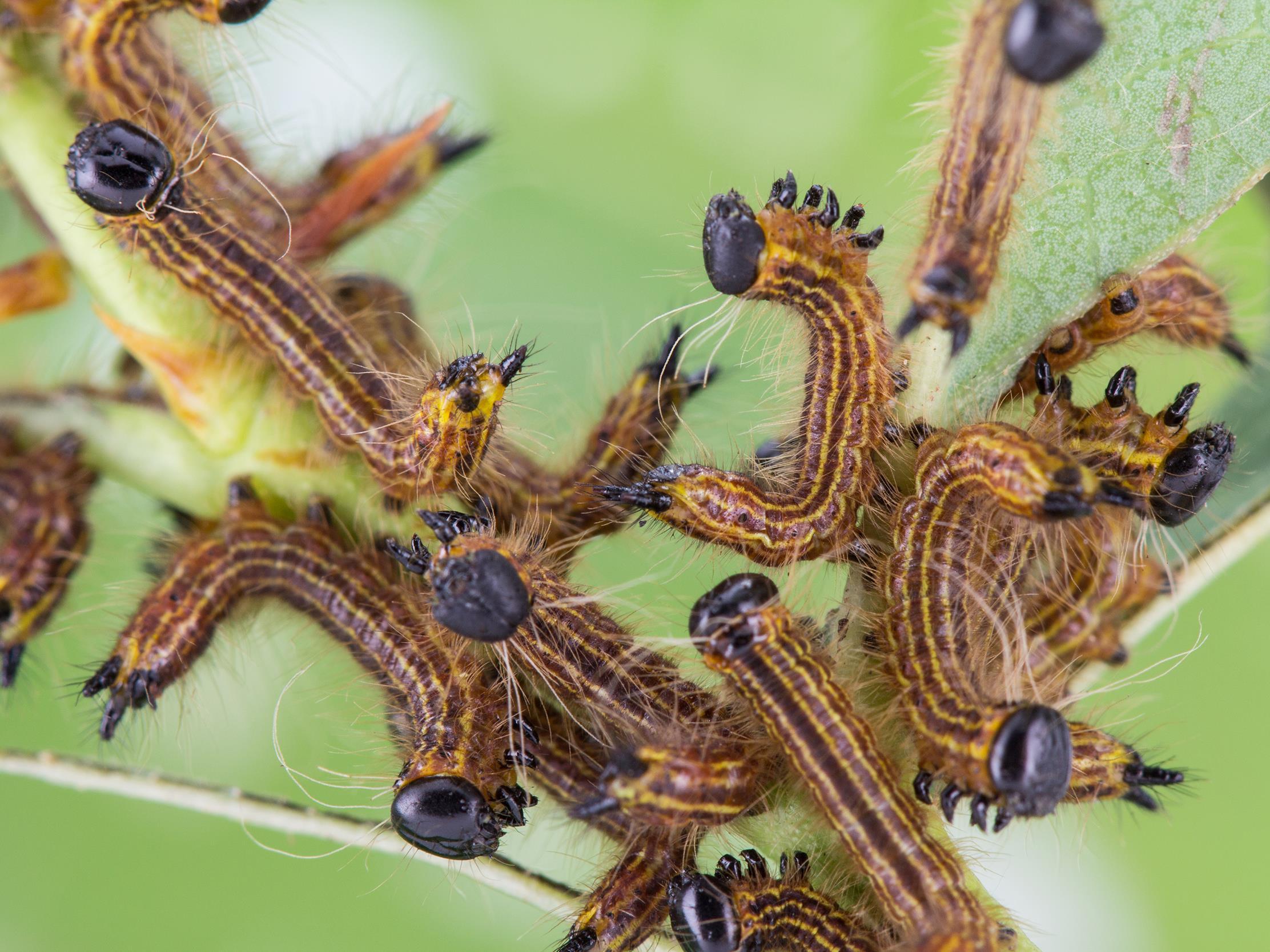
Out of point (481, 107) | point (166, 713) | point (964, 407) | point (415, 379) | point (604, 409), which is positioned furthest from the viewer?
point (481, 107)

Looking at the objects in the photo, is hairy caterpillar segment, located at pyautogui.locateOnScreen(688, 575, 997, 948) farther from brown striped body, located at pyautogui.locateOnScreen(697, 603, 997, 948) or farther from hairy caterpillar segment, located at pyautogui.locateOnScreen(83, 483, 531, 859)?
hairy caterpillar segment, located at pyautogui.locateOnScreen(83, 483, 531, 859)

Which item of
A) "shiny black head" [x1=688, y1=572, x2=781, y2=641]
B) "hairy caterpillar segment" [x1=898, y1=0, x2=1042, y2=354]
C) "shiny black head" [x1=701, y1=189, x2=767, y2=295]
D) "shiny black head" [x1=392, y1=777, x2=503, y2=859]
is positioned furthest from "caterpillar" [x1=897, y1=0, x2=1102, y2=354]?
"shiny black head" [x1=392, y1=777, x2=503, y2=859]

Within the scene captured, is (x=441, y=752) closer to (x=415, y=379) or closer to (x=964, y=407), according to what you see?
(x=415, y=379)

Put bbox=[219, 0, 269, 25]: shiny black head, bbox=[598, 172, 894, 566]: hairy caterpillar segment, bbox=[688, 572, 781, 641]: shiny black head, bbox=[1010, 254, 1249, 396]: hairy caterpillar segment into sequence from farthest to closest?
1. bbox=[219, 0, 269, 25]: shiny black head
2. bbox=[1010, 254, 1249, 396]: hairy caterpillar segment
3. bbox=[598, 172, 894, 566]: hairy caterpillar segment
4. bbox=[688, 572, 781, 641]: shiny black head

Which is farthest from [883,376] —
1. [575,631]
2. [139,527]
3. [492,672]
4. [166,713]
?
[139,527]

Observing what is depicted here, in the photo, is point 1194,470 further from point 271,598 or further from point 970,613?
point 271,598

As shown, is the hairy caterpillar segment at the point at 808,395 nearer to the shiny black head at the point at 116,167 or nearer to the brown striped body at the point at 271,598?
the brown striped body at the point at 271,598

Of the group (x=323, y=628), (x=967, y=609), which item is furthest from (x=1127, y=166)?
(x=323, y=628)
